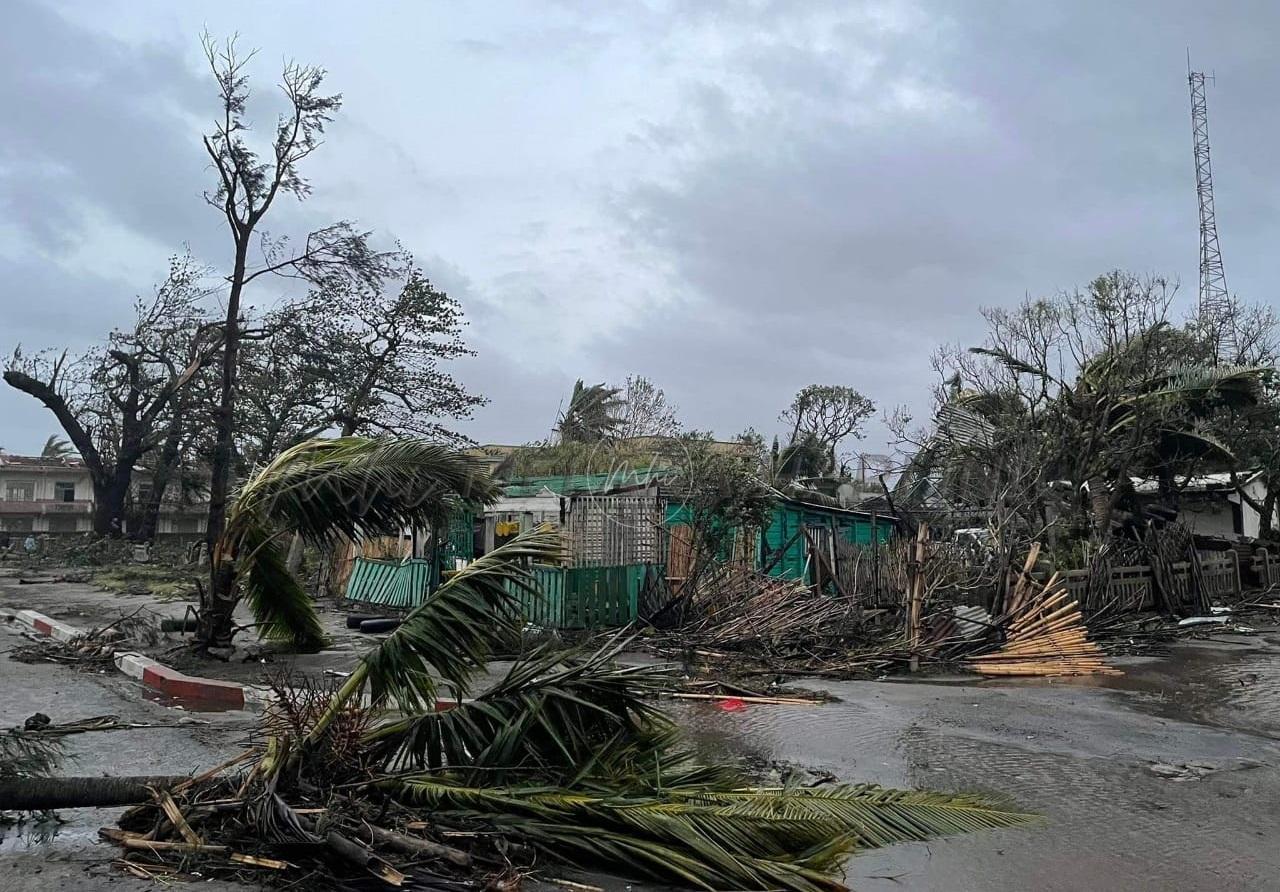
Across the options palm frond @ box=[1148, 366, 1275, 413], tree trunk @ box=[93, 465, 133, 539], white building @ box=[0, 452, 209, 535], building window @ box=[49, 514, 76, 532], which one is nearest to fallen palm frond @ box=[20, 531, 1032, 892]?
palm frond @ box=[1148, 366, 1275, 413]

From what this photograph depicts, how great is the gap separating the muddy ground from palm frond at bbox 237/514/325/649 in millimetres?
494

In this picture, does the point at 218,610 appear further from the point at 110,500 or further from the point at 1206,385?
the point at 110,500

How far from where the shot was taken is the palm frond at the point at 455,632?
5.20 m

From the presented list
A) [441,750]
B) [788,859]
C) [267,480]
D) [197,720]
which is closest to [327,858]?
[441,750]

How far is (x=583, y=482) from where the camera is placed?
21188 millimetres

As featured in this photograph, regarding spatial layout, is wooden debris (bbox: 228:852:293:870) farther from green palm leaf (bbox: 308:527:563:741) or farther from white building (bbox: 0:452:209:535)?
white building (bbox: 0:452:209:535)

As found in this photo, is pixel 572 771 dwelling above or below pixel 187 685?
above

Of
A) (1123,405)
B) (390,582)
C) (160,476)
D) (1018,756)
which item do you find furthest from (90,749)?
(160,476)

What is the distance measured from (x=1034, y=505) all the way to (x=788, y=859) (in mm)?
16197

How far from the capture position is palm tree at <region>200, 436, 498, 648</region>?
10.1 meters

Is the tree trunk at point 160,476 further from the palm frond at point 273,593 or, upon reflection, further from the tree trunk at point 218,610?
the palm frond at point 273,593

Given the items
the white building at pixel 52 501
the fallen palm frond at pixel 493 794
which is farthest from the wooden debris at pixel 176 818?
the white building at pixel 52 501

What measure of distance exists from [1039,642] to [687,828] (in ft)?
31.1

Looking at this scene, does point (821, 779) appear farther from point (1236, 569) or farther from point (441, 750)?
point (1236, 569)
